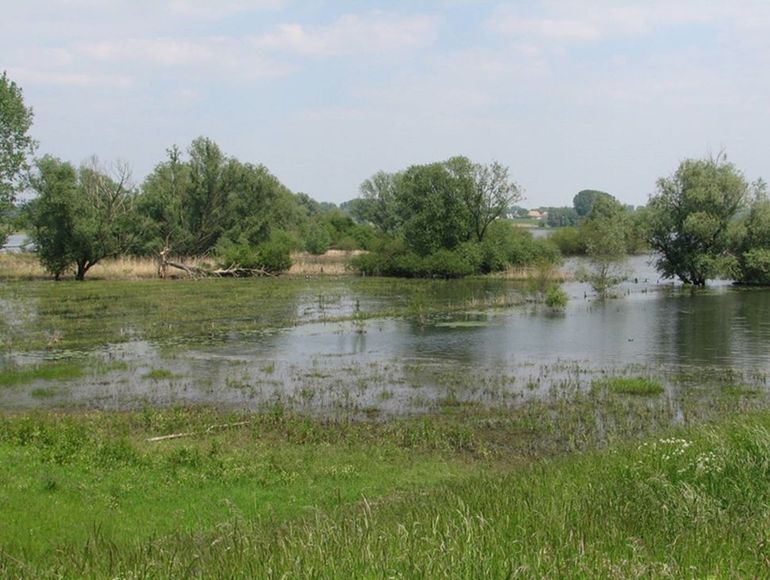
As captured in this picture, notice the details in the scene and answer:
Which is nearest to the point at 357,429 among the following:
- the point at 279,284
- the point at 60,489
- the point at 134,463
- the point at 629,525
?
the point at 134,463

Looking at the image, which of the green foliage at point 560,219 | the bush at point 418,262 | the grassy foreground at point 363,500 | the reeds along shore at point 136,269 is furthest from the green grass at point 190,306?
the green foliage at point 560,219

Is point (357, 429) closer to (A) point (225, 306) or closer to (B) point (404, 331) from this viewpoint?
(B) point (404, 331)

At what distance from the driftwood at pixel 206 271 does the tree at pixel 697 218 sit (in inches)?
1371

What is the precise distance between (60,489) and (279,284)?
44542 mm

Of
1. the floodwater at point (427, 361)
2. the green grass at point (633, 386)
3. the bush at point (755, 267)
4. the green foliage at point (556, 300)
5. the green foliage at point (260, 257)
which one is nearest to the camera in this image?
the floodwater at point (427, 361)

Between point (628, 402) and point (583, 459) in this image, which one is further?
point (628, 402)

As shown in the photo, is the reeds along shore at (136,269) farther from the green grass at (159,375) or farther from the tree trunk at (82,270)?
the green grass at (159,375)

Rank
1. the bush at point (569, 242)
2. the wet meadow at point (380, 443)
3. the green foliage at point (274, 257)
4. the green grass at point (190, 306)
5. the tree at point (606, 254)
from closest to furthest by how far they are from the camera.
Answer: the wet meadow at point (380, 443), the green grass at point (190, 306), the tree at point (606, 254), the green foliage at point (274, 257), the bush at point (569, 242)

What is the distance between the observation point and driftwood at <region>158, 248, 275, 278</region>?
59.6m

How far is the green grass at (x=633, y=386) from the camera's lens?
18.7 m

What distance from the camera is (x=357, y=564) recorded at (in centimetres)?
521

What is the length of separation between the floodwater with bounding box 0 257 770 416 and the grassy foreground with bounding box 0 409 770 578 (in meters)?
2.37

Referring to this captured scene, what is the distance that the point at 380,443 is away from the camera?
14.0m

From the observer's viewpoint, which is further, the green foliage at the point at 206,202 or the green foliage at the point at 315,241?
the green foliage at the point at 315,241
